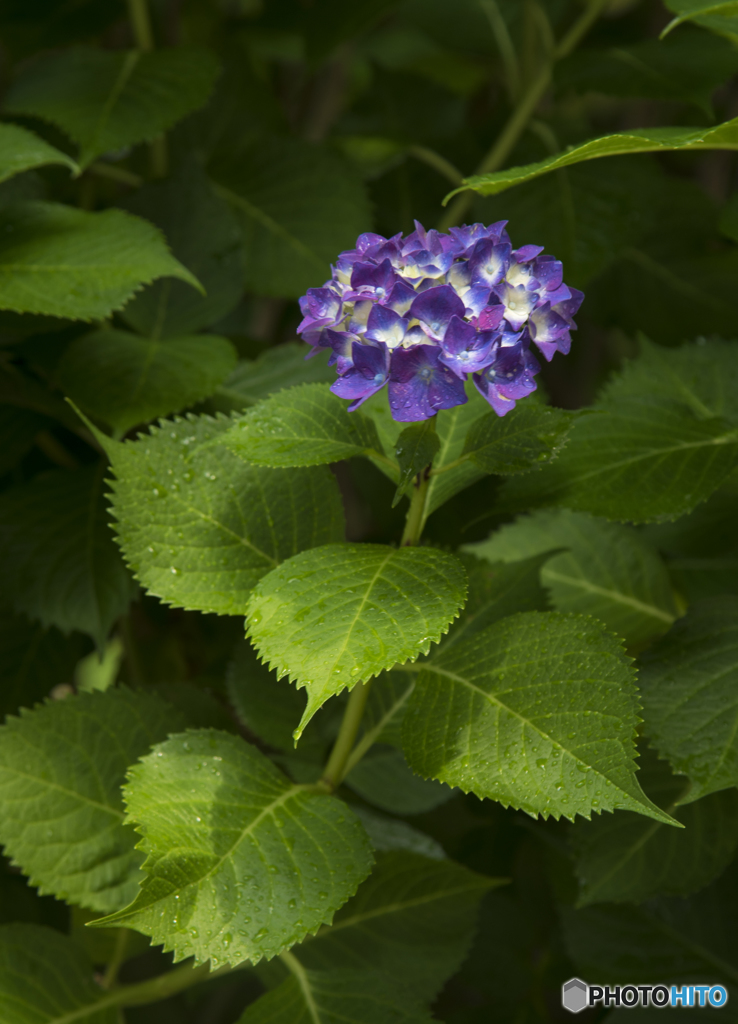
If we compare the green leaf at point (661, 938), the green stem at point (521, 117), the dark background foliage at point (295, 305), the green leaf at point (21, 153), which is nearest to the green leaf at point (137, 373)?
the dark background foliage at point (295, 305)

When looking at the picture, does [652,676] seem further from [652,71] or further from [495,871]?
[652,71]

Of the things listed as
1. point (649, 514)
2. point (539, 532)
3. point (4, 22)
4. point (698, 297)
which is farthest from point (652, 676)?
point (4, 22)

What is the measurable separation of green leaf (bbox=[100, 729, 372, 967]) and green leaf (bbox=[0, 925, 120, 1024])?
16cm

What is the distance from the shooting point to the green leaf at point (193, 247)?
749mm

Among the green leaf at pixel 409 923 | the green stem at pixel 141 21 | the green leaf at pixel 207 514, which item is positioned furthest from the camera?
the green stem at pixel 141 21

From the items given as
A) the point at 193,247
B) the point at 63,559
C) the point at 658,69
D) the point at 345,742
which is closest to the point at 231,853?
the point at 345,742

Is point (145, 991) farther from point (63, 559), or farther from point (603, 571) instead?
point (603, 571)

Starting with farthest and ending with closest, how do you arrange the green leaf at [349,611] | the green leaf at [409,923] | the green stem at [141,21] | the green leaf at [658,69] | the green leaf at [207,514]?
1. the green stem at [141,21]
2. the green leaf at [658,69]
3. the green leaf at [409,923]
4. the green leaf at [207,514]
5. the green leaf at [349,611]

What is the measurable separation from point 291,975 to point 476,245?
46 cm

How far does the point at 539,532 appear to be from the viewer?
0.71 metres

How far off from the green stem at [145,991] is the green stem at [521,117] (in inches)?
27.6

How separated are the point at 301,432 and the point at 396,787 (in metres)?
0.34

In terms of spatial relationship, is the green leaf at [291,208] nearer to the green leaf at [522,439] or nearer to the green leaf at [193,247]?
the green leaf at [193,247]

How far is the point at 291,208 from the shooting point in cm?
84
